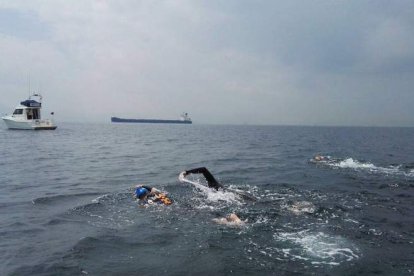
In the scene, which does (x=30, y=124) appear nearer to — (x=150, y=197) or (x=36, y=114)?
(x=36, y=114)

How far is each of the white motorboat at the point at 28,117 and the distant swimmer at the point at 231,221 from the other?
81.1 m

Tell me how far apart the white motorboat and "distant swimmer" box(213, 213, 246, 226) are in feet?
266

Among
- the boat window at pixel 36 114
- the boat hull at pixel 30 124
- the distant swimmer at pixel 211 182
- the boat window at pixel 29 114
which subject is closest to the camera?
the distant swimmer at pixel 211 182

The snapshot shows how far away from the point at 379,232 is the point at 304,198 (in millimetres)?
6052

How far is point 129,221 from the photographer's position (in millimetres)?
14977

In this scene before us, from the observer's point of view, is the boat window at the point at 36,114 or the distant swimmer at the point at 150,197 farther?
the boat window at the point at 36,114

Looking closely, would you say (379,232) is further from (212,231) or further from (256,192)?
(256,192)

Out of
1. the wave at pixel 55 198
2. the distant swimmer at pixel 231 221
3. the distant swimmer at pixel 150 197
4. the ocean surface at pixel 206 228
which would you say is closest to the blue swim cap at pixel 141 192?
the distant swimmer at pixel 150 197

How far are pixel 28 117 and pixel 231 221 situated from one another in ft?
276

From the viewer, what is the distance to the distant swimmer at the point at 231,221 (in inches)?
575

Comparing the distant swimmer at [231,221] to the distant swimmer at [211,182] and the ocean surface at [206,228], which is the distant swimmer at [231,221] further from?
the distant swimmer at [211,182]

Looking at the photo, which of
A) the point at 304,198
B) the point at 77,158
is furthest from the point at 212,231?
the point at 77,158

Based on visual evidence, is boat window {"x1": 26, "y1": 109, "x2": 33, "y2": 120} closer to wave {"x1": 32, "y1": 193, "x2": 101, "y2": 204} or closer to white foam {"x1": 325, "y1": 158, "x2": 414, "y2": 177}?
wave {"x1": 32, "y1": 193, "x2": 101, "y2": 204}

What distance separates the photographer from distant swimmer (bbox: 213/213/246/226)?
1461cm
